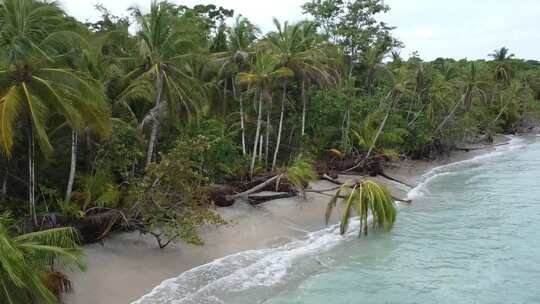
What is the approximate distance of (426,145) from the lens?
41.5 m

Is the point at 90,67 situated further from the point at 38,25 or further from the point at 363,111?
the point at 363,111

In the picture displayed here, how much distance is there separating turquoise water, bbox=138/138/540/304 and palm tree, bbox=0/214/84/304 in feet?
8.04

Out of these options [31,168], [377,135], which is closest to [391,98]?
[377,135]

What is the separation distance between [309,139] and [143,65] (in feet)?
44.7

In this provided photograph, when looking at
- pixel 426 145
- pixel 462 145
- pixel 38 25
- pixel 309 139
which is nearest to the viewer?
pixel 38 25

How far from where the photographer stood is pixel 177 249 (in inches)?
628

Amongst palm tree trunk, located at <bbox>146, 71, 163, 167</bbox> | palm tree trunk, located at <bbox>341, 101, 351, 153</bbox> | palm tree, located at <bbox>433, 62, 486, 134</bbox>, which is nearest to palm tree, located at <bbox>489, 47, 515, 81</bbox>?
palm tree, located at <bbox>433, 62, 486, 134</bbox>

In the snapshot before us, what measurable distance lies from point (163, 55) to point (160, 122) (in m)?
2.67

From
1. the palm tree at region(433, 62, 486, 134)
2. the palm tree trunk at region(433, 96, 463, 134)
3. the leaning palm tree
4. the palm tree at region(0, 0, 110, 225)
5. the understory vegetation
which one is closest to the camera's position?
the palm tree at region(0, 0, 110, 225)

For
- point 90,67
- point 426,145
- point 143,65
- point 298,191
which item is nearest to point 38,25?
point 90,67

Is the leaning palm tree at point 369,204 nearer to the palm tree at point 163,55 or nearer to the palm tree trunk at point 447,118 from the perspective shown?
the palm tree at point 163,55

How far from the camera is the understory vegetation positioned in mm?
12281

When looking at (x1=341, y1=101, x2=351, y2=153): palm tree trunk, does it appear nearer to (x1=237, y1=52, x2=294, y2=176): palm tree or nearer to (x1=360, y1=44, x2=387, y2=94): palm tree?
(x1=360, y1=44, x2=387, y2=94): palm tree

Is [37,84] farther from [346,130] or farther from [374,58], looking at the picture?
[374,58]
